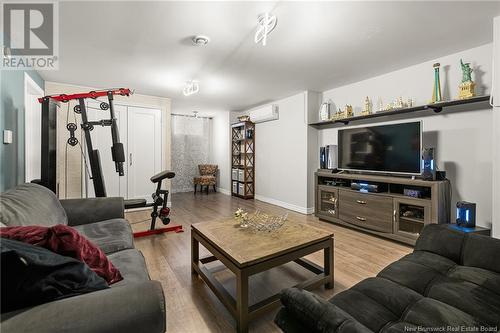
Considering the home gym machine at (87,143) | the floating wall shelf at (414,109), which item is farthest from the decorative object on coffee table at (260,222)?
the floating wall shelf at (414,109)

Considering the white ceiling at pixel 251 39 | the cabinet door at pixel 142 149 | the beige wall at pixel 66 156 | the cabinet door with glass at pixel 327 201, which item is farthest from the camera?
the cabinet door at pixel 142 149

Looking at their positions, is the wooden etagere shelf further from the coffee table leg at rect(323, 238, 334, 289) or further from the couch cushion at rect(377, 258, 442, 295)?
the couch cushion at rect(377, 258, 442, 295)

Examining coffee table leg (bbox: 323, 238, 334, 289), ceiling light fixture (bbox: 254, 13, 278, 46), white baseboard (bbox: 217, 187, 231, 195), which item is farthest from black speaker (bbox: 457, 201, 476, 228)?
white baseboard (bbox: 217, 187, 231, 195)

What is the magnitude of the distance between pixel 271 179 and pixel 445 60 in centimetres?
356

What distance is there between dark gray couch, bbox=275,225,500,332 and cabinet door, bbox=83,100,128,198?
442 cm

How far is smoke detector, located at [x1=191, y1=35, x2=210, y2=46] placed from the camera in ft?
7.75

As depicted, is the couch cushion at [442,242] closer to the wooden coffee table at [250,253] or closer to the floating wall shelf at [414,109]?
the wooden coffee table at [250,253]

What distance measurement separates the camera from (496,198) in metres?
2.16

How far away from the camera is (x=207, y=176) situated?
22.4 ft

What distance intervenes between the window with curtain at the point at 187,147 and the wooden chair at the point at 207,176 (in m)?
0.40

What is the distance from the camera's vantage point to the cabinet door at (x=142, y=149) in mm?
4562

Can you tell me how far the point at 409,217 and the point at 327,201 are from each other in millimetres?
1182

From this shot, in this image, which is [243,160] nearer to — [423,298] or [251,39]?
[251,39]

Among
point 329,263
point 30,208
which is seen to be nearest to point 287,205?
point 329,263
